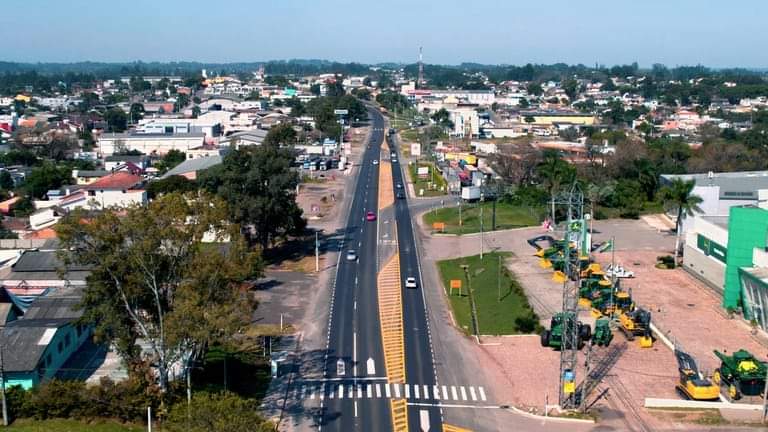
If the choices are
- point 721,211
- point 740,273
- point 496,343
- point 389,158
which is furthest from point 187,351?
point 389,158

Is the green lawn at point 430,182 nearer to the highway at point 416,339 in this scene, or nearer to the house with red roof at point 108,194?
the highway at point 416,339

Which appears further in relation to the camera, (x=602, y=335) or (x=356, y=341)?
(x=356, y=341)

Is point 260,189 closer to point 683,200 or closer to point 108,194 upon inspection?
point 108,194

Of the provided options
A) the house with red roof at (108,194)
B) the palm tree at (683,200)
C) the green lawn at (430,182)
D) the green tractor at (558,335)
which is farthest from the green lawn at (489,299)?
the house with red roof at (108,194)

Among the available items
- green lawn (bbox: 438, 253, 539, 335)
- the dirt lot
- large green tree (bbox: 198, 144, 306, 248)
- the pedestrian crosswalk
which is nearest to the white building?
large green tree (bbox: 198, 144, 306, 248)

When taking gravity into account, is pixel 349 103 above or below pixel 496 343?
above

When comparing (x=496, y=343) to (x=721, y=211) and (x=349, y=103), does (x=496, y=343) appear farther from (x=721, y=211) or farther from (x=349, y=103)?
(x=349, y=103)

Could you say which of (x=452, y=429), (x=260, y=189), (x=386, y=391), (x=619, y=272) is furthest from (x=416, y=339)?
(x=260, y=189)
